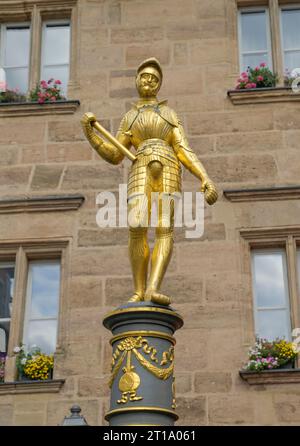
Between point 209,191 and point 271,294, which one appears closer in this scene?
point 209,191

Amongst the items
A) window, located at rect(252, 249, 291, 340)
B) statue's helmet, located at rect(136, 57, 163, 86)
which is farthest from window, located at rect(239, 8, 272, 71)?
statue's helmet, located at rect(136, 57, 163, 86)

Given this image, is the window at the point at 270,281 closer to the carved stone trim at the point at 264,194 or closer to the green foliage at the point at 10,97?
the carved stone trim at the point at 264,194

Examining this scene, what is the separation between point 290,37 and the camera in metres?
10.0

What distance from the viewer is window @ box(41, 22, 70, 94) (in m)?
10.1

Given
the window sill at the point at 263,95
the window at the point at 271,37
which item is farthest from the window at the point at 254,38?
the window sill at the point at 263,95

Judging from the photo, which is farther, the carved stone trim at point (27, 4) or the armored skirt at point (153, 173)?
the carved stone trim at point (27, 4)

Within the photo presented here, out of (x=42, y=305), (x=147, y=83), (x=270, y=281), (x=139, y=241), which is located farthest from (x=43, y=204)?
(x=139, y=241)

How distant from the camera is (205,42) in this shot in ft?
32.3

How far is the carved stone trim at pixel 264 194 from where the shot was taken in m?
8.96

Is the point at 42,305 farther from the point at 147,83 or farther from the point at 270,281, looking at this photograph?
the point at 147,83

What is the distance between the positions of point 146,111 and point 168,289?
9.47 feet

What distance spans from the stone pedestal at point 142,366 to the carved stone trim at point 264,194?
3.76m

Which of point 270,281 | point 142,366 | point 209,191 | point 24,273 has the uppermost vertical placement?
point 24,273

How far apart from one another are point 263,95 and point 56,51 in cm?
242
